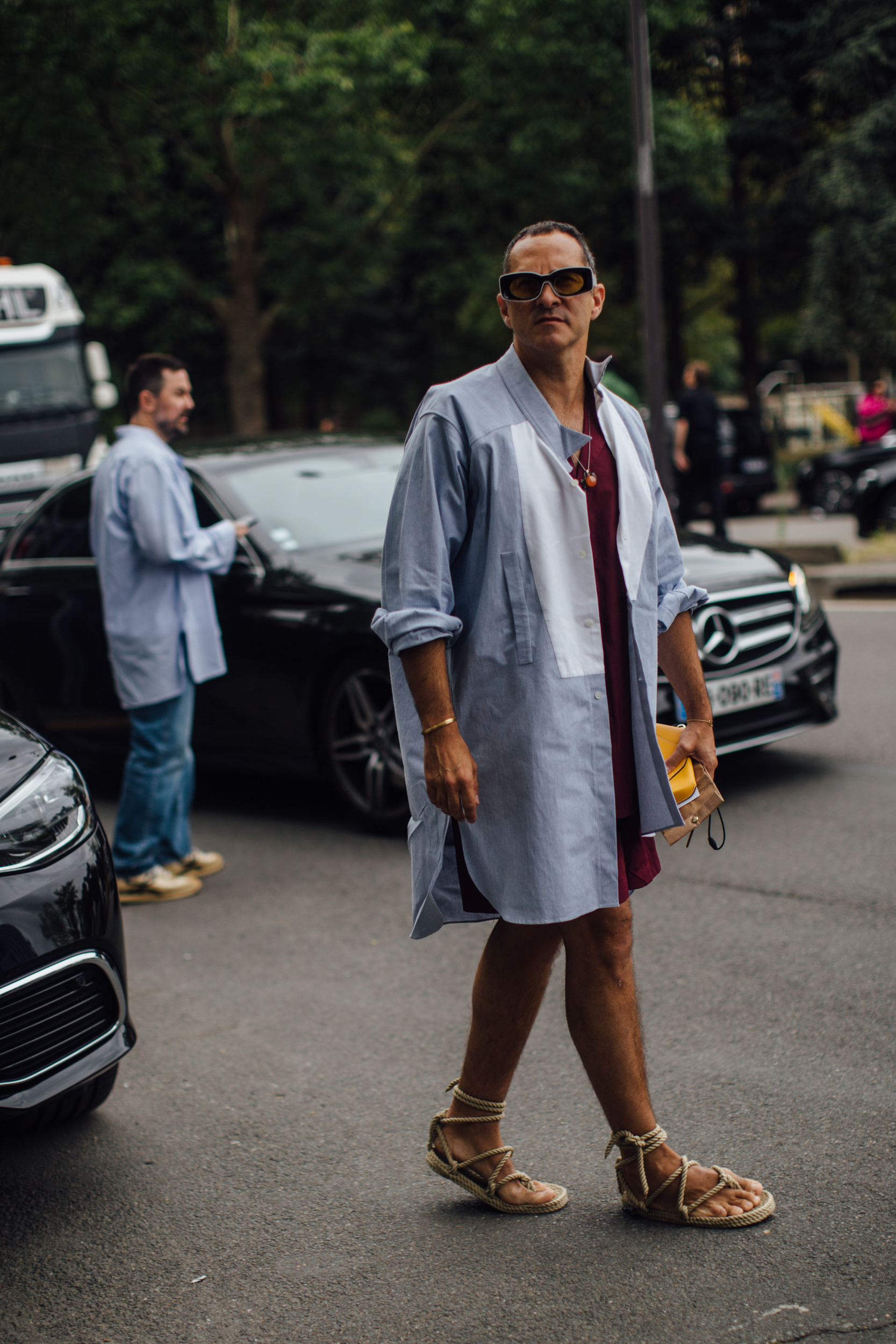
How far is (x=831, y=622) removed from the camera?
1029cm

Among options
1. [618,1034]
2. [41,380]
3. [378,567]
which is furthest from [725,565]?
Result: [41,380]

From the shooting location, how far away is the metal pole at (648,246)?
1361 centimetres

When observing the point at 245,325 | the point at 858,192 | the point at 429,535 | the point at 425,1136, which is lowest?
the point at 425,1136

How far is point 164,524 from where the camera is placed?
197 inches

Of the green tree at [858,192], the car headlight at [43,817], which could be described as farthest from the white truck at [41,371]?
the green tree at [858,192]

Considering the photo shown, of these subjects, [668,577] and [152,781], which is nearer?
[668,577]

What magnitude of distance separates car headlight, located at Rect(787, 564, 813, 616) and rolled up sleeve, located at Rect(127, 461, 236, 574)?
7.79 feet

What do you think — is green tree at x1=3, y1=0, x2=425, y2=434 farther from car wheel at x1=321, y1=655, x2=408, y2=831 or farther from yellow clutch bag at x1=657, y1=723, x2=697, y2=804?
yellow clutch bag at x1=657, y1=723, x2=697, y2=804

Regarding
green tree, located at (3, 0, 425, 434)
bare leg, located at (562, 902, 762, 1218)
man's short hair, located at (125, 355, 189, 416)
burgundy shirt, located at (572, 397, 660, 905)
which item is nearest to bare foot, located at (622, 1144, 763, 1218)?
bare leg, located at (562, 902, 762, 1218)

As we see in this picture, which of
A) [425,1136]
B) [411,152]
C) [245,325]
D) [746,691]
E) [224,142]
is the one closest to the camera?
[425,1136]

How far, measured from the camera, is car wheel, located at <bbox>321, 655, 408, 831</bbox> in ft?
18.3

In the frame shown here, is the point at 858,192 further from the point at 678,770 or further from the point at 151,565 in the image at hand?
the point at 678,770

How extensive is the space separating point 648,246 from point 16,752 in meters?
11.9

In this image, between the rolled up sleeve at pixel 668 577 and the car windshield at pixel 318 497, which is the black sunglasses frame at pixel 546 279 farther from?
the car windshield at pixel 318 497
